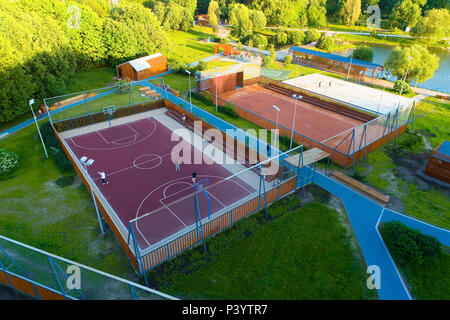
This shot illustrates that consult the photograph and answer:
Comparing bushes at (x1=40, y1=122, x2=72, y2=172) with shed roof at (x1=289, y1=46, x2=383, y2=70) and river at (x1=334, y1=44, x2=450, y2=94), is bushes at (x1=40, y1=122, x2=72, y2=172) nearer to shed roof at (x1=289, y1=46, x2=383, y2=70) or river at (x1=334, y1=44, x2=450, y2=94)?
shed roof at (x1=289, y1=46, x2=383, y2=70)

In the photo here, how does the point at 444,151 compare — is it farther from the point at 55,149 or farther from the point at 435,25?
the point at 435,25

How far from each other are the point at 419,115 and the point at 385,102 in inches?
177

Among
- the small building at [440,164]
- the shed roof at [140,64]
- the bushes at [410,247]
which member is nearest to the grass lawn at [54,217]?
the bushes at [410,247]

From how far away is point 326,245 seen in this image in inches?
602

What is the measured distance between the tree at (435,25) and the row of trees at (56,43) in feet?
181

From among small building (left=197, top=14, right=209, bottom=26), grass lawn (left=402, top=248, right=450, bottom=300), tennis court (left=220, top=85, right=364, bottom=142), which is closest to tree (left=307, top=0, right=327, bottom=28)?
small building (left=197, top=14, right=209, bottom=26)

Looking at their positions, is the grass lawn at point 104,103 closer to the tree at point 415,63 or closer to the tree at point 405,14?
the tree at point 415,63

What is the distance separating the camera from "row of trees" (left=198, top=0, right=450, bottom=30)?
7481 centimetres

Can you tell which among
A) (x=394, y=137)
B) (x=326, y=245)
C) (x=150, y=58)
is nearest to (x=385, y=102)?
(x=394, y=137)

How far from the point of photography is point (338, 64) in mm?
46656

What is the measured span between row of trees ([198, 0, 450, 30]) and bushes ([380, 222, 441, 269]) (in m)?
69.0

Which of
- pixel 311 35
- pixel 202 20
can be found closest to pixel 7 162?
pixel 311 35

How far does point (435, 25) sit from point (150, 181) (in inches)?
2804
